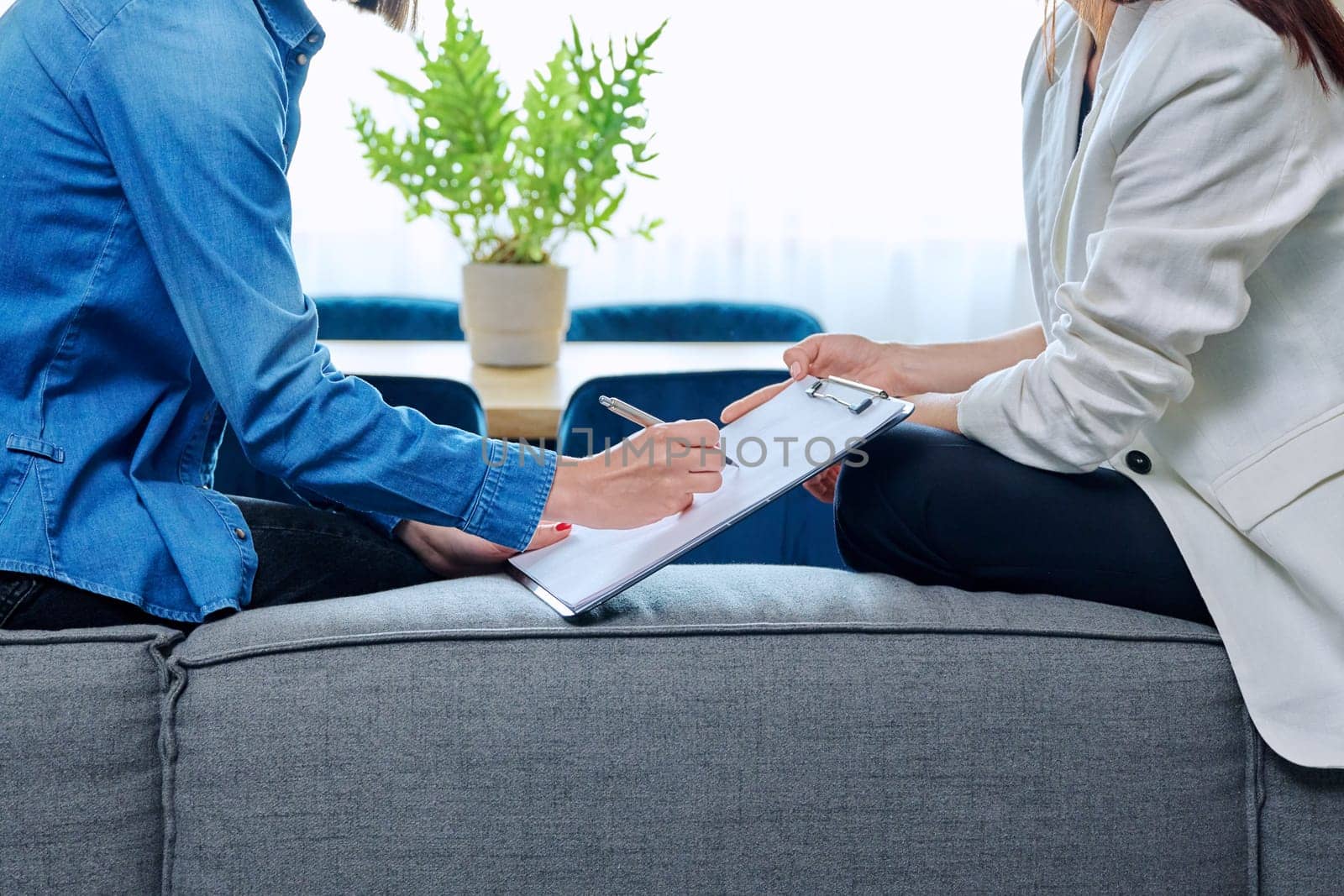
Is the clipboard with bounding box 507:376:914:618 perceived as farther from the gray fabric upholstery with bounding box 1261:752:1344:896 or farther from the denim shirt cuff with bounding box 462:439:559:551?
the gray fabric upholstery with bounding box 1261:752:1344:896

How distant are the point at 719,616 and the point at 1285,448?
1.58 ft

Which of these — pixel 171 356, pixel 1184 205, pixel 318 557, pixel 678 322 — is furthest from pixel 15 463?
pixel 678 322

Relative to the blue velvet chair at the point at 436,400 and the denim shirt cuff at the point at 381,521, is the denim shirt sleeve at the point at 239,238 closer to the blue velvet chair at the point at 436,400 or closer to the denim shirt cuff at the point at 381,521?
the denim shirt cuff at the point at 381,521

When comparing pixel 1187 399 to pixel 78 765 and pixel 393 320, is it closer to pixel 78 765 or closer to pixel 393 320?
pixel 78 765

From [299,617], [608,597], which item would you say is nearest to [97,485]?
[299,617]

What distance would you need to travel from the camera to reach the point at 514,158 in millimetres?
1722

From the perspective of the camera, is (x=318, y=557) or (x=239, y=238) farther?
(x=318, y=557)

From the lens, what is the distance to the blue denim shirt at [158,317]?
795 mm

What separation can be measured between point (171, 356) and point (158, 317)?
0.04 meters

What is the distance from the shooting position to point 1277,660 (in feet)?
2.99

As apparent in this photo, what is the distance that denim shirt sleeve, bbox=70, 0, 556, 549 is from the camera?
0.79m

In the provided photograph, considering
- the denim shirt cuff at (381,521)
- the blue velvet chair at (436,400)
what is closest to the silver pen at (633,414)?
the denim shirt cuff at (381,521)

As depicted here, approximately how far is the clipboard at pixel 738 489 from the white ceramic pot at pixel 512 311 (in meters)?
0.75

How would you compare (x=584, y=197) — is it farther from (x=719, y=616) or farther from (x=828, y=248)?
(x=828, y=248)
